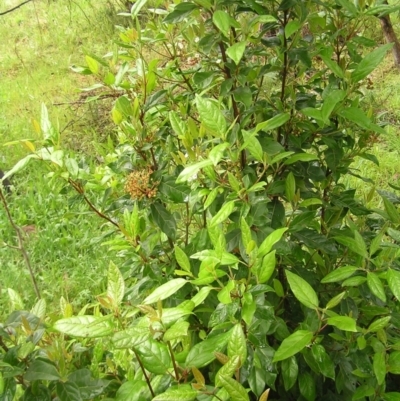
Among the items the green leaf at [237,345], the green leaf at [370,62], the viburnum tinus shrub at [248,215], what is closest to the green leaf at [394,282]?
the viburnum tinus shrub at [248,215]

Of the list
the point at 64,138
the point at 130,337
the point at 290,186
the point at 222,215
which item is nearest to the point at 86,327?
the point at 130,337

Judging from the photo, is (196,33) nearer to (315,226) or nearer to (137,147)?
(137,147)

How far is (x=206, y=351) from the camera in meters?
0.98

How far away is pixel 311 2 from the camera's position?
1.22m

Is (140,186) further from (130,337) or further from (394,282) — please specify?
(394,282)

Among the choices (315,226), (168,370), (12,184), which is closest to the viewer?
(168,370)

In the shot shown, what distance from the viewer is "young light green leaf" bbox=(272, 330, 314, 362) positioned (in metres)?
0.97

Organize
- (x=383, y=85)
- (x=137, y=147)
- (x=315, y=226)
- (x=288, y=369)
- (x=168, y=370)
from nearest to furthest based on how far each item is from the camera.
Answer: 1. (x=168, y=370)
2. (x=288, y=369)
3. (x=137, y=147)
4. (x=315, y=226)
5. (x=383, y=85)

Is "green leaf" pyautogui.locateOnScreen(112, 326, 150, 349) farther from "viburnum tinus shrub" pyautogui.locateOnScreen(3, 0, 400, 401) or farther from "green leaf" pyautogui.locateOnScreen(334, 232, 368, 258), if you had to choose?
"green leaf" pyautogui.locateOnScreen(334, 232, 368, 258)

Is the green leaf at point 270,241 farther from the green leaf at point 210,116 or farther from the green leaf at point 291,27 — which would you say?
the green leaf at point 291,27

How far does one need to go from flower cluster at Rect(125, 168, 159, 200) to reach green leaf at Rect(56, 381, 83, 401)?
0.48 meters

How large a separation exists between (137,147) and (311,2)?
0.58m

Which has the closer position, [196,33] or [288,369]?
[288,369]

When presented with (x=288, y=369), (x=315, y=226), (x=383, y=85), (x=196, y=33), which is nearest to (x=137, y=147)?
(x=196, y=33)
